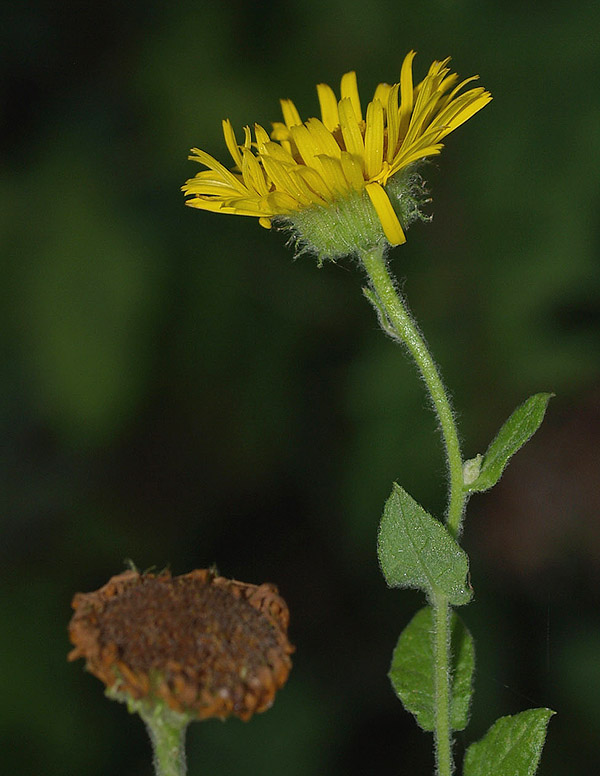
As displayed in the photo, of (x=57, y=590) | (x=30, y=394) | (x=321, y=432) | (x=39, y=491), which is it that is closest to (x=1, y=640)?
(x=57, y=590)

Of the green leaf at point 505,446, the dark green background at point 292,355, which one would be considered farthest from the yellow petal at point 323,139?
the dark green background at point 292,355

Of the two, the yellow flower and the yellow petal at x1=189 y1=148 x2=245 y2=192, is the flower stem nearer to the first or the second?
the yellow flower

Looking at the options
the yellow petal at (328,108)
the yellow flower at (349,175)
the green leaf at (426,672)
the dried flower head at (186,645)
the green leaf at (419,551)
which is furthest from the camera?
the yellow petal at (328,108)

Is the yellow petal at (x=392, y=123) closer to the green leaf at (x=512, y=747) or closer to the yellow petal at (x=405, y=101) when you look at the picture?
the yellow petal at (x=405, y=101)

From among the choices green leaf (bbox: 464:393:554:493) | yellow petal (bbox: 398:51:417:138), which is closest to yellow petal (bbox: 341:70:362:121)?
yellow petal (bbox: 398:51:417:138)

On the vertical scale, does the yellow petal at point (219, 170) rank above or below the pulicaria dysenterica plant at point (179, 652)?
above

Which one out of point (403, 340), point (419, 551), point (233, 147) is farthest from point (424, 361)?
point (233, 147)

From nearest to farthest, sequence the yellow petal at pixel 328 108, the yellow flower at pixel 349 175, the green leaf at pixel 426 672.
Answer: the yellow flower at pixel 349 175
the green leaf at pixel 426 672
the yellow petal at pixel 328 108
